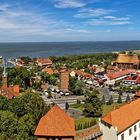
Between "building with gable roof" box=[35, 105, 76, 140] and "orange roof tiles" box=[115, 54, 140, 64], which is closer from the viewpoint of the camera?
"building with gable roof" box=[35, 105, 76, 140]

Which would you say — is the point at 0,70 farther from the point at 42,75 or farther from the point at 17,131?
the point at 17,131

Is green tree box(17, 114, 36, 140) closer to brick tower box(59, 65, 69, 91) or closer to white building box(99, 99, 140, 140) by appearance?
white building box(99, 99, 140, 140)

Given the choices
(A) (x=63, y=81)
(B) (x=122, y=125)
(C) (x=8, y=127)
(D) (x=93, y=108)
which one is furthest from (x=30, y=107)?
(A) (x=63, y=81)

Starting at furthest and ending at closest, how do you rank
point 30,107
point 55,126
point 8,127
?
point 30,107 < point 55,126 < point 8,127

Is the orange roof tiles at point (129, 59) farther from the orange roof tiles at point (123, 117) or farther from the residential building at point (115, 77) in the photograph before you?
the orange roof tiles at point (123, 117)

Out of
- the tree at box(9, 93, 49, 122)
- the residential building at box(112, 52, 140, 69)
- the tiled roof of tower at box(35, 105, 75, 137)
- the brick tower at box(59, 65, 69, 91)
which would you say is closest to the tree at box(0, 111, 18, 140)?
the tiled roof of tower at box(35, 105, 75, 137)

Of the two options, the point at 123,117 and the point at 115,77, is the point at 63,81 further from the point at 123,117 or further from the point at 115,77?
the point at 123,117

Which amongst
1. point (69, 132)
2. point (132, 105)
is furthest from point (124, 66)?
point (69, 132)

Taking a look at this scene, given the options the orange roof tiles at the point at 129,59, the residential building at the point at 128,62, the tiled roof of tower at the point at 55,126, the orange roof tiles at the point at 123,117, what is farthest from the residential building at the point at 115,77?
the tiled roof of tower at the point at 55,126
